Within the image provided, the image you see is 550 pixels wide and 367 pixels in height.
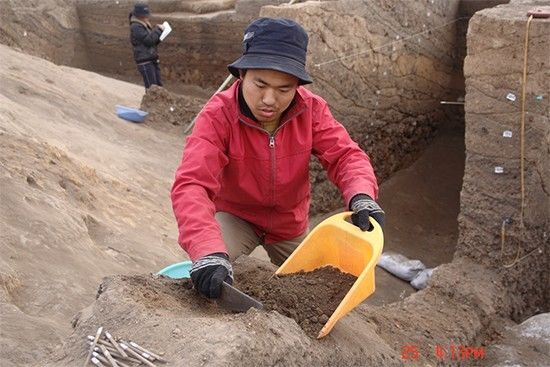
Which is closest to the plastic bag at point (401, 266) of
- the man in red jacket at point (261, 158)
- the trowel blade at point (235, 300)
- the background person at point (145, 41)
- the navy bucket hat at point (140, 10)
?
the man in red jacket at point (261, 158)

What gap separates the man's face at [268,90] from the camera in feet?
8.02

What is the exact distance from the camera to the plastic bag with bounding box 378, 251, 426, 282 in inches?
215

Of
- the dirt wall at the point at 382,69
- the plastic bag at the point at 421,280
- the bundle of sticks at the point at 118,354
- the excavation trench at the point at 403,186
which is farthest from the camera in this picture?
the dirt wall at the point at 382,69

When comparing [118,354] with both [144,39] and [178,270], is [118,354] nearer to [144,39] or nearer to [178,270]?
[178,270]

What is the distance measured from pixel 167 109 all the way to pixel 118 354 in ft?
21.1

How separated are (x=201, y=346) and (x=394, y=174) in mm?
5677

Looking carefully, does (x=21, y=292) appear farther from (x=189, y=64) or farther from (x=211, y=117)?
(x=189, y=64)

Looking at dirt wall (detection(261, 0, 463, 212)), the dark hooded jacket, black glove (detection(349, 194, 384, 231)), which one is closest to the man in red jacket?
black glove (detection(349, 194, 384, 231))

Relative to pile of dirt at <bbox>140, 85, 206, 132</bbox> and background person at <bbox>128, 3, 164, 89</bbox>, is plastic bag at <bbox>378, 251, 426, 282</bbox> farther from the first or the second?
background person at <bbox>128, 3, 164, 89</bbox>

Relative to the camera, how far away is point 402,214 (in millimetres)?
6777

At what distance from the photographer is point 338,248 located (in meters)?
2.55

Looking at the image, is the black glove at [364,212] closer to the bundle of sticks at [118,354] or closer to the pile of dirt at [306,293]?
the pile of dirt at [306,293]

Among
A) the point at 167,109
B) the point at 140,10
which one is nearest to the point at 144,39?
the point at 140,10

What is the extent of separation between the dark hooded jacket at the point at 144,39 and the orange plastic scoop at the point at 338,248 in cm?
674
